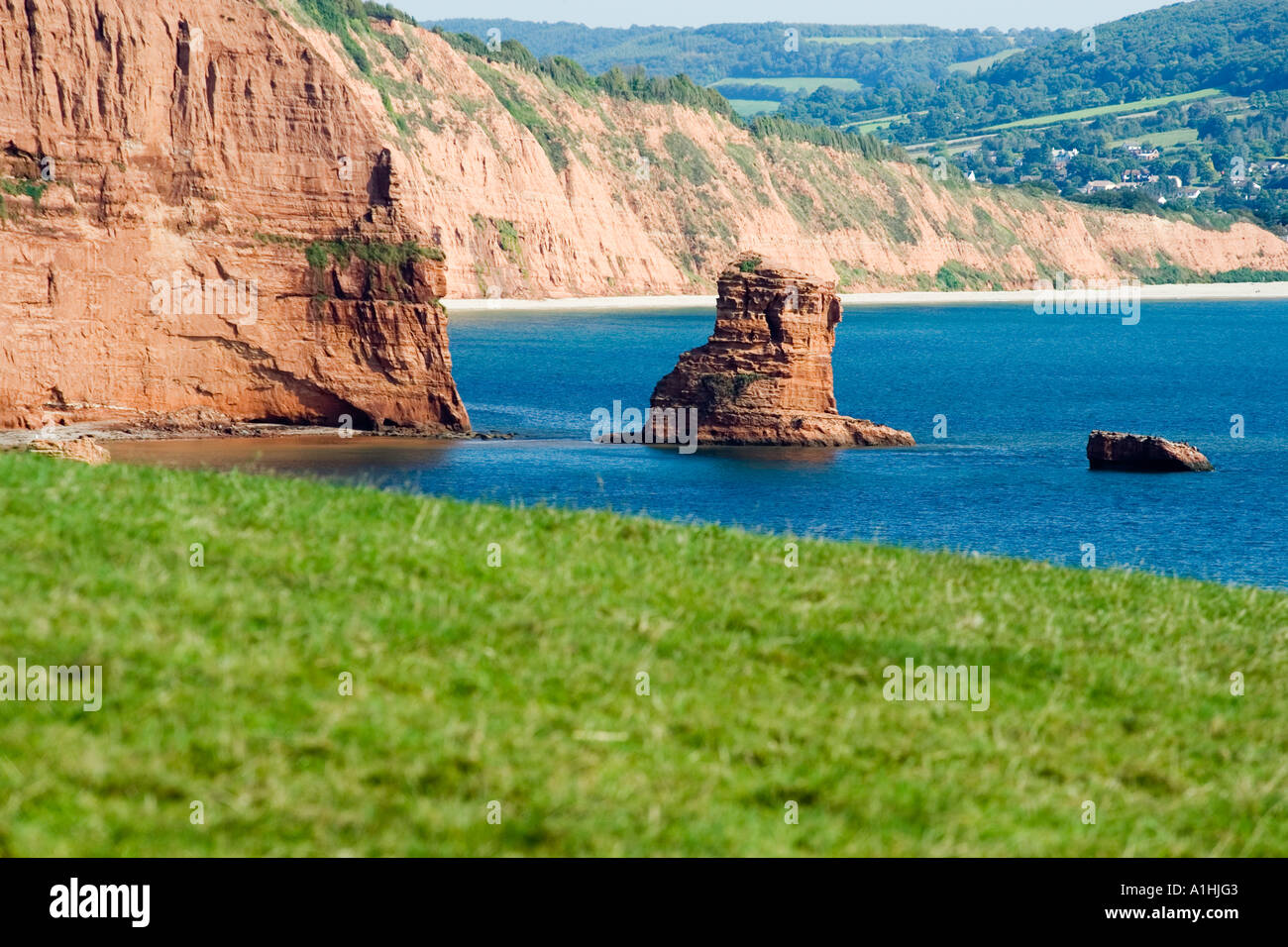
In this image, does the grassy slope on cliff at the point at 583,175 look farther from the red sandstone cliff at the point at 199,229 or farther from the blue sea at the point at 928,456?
the red sandstone cliff at the point at 199,229

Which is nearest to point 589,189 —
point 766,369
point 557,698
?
point 766,369

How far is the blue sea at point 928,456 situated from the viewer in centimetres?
4722

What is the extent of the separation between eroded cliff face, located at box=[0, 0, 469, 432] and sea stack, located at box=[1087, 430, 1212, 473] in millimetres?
28169

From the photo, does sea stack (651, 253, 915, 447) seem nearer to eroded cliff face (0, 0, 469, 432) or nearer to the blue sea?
the blue sea

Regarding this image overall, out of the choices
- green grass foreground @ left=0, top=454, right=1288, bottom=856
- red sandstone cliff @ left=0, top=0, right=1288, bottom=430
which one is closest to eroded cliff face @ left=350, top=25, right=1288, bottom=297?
red sandstone cliff @ left=0, top=0, right=1288, bottom=430

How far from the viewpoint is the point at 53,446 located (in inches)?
1517

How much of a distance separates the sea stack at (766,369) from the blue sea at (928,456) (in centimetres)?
186

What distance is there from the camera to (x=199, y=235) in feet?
202

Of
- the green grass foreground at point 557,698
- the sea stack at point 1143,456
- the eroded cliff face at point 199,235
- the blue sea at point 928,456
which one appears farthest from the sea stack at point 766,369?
the green grass foreground at point 557,698

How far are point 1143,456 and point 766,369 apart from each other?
648 inches

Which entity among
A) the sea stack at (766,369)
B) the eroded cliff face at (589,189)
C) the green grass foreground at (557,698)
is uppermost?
the eroded cliff face at (589,189)
